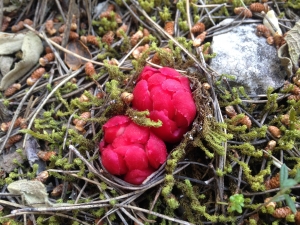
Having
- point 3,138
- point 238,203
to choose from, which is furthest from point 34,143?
point 238,203

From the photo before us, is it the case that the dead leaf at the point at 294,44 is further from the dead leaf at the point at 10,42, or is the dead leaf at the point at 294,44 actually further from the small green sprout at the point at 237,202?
the dead leaf at the point at 10,42

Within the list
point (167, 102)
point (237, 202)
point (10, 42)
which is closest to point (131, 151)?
point (167, 102)

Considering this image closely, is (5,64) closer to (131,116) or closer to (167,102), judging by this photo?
(131,116)

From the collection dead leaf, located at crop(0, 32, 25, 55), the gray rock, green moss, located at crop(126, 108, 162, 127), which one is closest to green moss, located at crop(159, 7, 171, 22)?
the gray rock

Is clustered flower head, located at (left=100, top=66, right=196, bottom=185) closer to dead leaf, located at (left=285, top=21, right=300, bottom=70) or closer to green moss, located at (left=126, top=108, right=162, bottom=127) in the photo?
green moss, located at (left=126, top=108, right=162, bottom=127)

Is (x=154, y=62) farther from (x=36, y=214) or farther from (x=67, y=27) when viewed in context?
(x=36, y=214)
